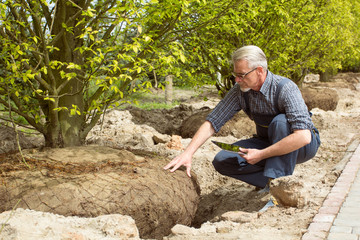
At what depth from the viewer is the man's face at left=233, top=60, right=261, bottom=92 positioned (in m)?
3.78

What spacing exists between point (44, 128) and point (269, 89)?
2503 mm

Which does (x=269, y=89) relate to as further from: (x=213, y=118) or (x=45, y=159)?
(x=45, y=159)

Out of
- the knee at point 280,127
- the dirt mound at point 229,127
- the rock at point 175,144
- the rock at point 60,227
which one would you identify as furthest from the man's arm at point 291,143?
the dirt mound at point 229,127

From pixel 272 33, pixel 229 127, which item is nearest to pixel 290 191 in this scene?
pixel 229 127

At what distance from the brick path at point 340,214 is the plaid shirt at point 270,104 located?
702 mm

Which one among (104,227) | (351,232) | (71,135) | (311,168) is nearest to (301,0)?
(311,168)

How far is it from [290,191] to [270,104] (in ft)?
2.75

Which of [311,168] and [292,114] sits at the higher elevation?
[292,114]

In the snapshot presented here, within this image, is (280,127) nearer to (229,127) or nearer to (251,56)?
(251,56)

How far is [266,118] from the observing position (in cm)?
409

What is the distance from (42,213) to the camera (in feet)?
9.88

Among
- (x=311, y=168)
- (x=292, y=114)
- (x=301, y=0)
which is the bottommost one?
(x=311, y=168)

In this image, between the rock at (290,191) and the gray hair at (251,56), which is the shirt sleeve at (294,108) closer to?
the gray hair at (251,56)

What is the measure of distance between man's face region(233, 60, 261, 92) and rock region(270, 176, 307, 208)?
2.98 feet
